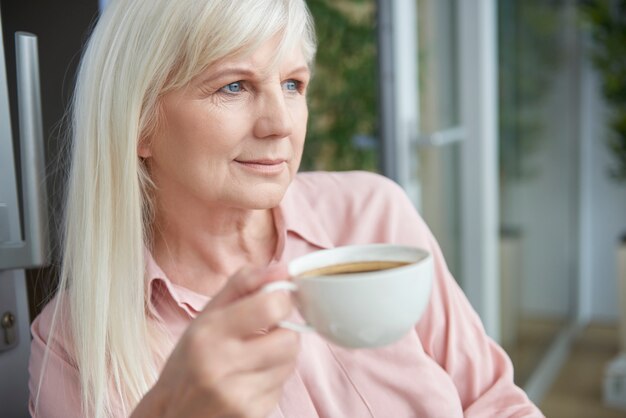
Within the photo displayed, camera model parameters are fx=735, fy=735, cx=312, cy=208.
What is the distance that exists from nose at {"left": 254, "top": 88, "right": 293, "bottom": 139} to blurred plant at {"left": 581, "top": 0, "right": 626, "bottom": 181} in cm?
294

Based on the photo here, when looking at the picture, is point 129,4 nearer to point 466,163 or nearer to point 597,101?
point 466,163

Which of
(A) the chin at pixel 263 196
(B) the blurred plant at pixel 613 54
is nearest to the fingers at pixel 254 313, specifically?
(A) the chin at pixel 263 196

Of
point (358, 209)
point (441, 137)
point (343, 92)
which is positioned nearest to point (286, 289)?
point (358, 209)

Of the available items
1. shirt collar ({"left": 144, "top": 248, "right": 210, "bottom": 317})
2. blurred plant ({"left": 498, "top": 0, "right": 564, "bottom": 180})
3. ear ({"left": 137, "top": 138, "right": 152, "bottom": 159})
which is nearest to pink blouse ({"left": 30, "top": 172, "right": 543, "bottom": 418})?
shirt collar ({"left": 144, "top": 248, "right": 210, "bottom": 317})

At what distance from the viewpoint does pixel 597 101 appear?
13.3ft

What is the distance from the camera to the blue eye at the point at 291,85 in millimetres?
1046

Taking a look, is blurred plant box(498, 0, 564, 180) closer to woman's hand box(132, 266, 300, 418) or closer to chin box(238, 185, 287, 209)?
chin box(238, 185, 287, 209)

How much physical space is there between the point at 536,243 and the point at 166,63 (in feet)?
9.30

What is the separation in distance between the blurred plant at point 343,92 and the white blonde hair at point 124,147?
8.06 feet

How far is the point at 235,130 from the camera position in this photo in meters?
0.98

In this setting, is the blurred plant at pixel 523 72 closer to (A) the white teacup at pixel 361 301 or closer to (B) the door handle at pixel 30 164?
(B) the door handle at pixel 30 164

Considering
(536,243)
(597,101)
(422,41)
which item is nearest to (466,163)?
(422,41)

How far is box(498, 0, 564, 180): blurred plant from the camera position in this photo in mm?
2941

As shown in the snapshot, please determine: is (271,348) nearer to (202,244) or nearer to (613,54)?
(202,244)
